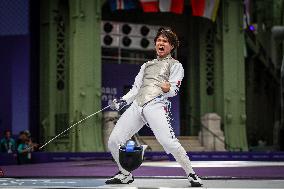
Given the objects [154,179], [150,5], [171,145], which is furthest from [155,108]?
[150,5]

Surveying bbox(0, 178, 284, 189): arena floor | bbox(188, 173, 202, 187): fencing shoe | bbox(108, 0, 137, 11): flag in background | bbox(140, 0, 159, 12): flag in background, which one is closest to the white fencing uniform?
bbox(188, 173, 202, 187): fencing shoe

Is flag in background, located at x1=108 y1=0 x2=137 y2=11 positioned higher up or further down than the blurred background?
higher up

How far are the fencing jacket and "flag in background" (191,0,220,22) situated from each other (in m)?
18.1

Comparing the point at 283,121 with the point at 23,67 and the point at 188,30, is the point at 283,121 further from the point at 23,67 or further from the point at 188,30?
the point at 23,67

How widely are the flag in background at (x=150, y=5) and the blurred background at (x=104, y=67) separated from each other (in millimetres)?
42

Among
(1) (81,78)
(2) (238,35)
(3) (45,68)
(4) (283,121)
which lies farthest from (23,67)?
(4) (283,121)

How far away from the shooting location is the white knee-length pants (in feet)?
22.9

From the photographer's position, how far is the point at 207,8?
2530cm

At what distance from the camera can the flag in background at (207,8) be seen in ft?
82.6

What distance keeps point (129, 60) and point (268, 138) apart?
56.9ft

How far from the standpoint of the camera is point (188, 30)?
28.4 m

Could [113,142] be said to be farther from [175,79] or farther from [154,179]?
[154,179]

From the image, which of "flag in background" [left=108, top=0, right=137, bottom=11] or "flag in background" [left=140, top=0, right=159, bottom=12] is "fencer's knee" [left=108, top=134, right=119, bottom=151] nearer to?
"flag in background" [left=140, top=0, right=159, bottom=12]

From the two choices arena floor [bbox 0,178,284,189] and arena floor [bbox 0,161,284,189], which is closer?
arena floor [bbox 0,178,284,189]
